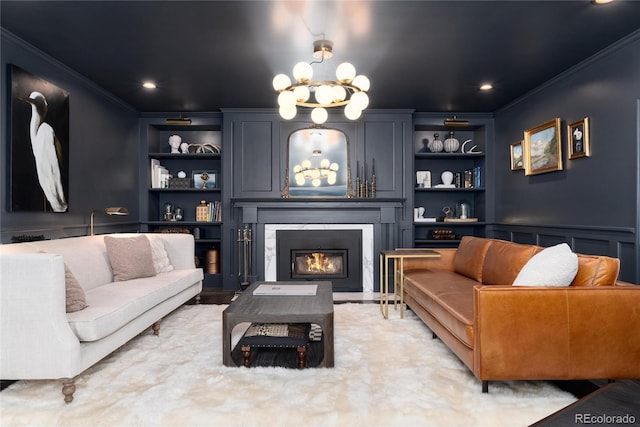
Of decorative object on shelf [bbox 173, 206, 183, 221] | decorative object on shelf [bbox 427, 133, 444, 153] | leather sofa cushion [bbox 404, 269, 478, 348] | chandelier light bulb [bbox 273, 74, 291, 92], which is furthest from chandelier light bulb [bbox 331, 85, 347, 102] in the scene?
decorative object on shelf [bbox 173, 206, 183, 221]

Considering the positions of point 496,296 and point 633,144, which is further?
point 633,144

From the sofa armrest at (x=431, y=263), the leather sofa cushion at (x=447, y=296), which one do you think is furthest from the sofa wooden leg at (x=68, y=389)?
the sofa armrest at (x=431, y=263)

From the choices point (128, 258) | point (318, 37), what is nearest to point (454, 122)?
point (318, 37)

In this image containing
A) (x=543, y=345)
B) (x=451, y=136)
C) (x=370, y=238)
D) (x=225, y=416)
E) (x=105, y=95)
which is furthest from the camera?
(x=451, y=136)

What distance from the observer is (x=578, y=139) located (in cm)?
391

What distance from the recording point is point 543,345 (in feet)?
7.22

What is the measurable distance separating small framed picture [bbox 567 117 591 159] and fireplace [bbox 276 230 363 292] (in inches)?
107

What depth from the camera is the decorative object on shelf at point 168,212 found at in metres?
5.96

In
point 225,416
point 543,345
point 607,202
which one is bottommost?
point 225,416

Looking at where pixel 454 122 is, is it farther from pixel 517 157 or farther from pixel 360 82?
pixel 360 82

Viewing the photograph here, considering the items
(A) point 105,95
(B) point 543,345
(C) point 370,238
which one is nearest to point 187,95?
(A) point 105,95

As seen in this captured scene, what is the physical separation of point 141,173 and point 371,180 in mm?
3332

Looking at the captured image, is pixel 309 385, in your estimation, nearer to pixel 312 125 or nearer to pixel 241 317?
pixel 241 317

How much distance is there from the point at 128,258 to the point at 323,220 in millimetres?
2645
